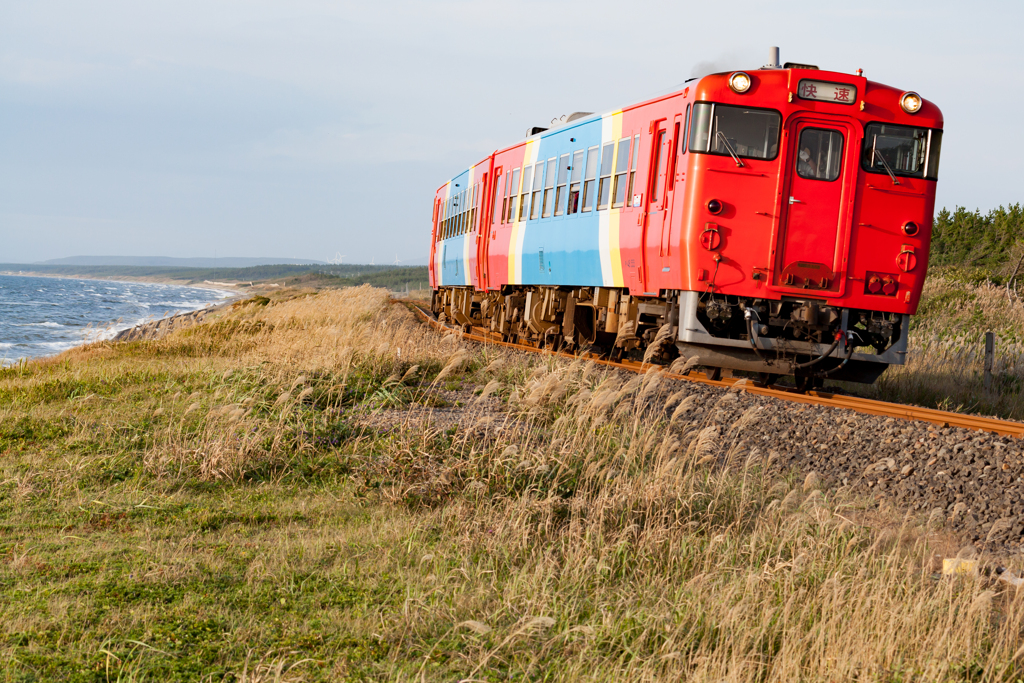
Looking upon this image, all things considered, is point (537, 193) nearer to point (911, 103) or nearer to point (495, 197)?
point (495, 197)

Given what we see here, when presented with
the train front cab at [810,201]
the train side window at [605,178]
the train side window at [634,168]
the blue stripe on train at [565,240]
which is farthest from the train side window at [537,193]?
the train front cab at [810,201]

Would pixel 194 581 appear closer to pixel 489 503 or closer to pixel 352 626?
pixel 352 626

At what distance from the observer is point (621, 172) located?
1177cm

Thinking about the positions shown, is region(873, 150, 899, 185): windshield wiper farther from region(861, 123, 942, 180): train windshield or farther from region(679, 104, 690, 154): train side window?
region(679, 104, 690, 154): train side window

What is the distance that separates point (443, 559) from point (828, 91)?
25.0 feet

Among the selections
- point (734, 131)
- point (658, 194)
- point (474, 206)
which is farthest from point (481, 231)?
point (734, 131)

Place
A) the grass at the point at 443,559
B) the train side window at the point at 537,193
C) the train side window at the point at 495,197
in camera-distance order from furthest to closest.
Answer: the train side window at the point at 495,197 → the train side window at the point at 537,193 → the grass at the point at 443,559

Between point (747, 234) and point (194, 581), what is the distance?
7354 millimetres

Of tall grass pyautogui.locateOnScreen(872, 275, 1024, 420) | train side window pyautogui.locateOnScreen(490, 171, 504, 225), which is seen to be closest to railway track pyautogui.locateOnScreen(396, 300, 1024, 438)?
tall grass pyautogui.locateOnScreen(872, 275, 1024, 420)

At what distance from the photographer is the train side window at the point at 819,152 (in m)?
9.87

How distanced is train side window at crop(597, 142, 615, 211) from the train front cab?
2.39 meters

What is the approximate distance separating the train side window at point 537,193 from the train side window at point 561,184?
830mm

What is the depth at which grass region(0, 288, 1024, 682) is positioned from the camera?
11.9 feet

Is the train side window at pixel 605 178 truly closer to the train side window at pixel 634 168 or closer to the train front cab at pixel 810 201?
the train side window at pixel 634 168
